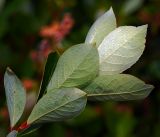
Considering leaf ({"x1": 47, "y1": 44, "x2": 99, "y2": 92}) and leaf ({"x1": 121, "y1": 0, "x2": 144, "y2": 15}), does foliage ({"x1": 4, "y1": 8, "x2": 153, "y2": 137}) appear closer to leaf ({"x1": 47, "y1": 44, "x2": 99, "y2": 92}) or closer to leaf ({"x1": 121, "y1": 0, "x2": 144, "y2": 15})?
leaf ({"x1": 47, "y1": 44, "x2": 99, "y2": 92})

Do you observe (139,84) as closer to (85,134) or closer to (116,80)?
(116,80)

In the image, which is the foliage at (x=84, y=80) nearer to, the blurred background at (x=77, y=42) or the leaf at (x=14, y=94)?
the leaf at (x=14, y=94)

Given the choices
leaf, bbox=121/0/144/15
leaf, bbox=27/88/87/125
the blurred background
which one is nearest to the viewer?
leaf, bbox=27/88/87/125

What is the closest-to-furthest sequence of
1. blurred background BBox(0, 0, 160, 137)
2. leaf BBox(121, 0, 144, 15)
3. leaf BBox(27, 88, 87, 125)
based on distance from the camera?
leaf BBox(27, 88, 87, 125), blurred background BBox(0, 0, 160, 137), leaf BBox(121, 0, 144, 15)

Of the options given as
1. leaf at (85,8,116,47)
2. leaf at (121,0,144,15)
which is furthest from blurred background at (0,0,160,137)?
leaf at (85,8,116,47)

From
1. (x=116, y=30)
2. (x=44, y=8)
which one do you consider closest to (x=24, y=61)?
(x=44, y=8)

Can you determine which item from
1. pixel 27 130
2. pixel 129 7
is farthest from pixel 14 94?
pixel 129 7

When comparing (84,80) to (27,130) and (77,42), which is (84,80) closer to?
(27,130)
